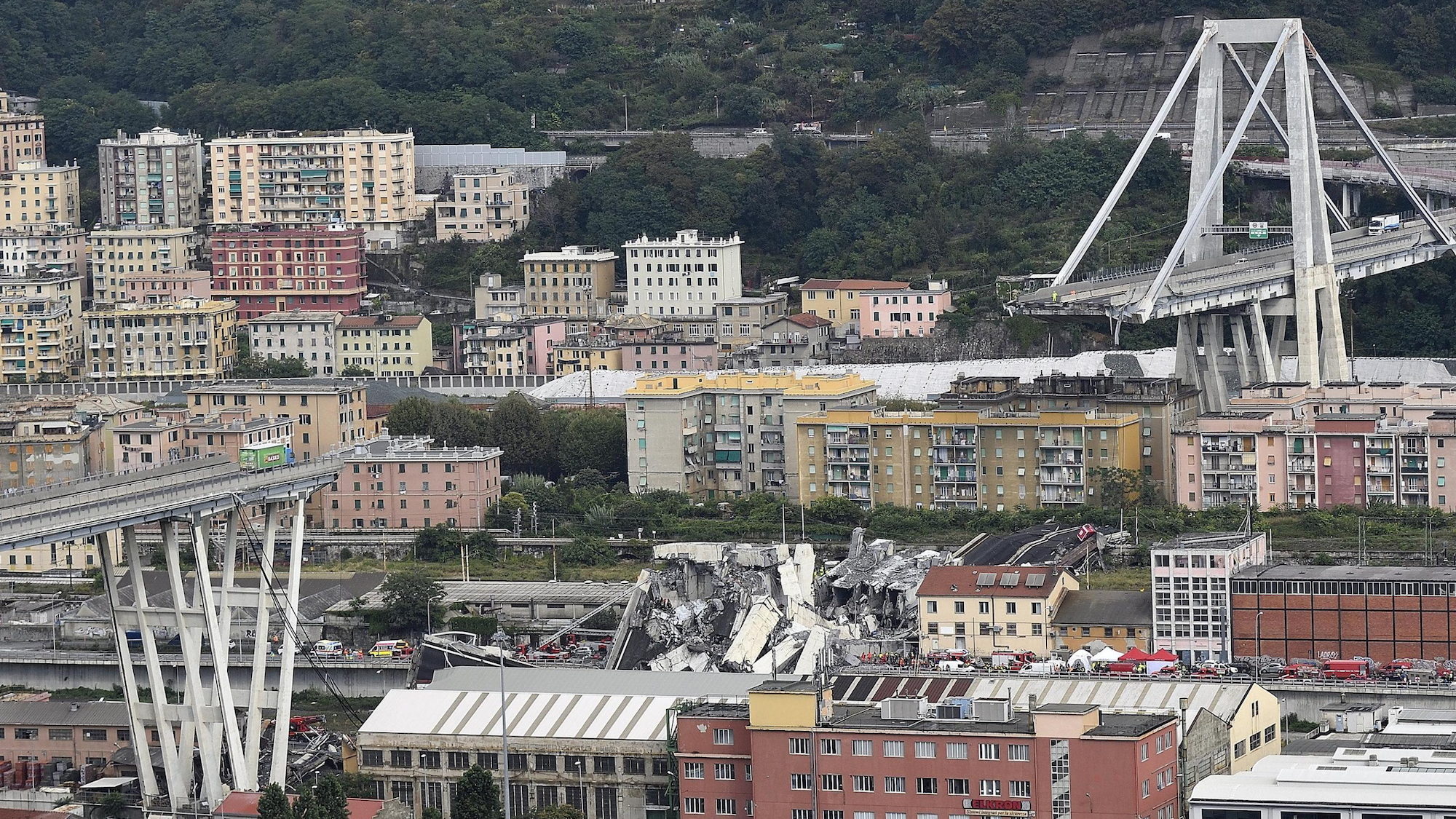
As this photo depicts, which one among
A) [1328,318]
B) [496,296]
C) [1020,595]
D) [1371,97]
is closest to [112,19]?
[496,296]

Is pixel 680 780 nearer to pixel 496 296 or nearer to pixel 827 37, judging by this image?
pixel 496 296

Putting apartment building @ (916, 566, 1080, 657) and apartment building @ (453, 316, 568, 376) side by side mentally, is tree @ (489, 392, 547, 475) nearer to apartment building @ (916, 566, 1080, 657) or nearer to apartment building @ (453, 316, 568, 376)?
apartment building @ (453, 316, 568, 376)

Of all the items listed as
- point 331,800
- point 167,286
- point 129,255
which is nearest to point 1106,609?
point 331,800

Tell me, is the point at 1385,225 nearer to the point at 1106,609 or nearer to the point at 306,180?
the point at 1106,609

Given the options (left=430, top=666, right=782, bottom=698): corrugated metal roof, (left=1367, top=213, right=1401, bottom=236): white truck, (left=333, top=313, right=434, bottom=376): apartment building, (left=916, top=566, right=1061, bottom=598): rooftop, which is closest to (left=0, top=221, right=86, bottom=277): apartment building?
(left=333, top=313, right=434, bottom=376): apartment building

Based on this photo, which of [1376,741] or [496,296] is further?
[496,296]
